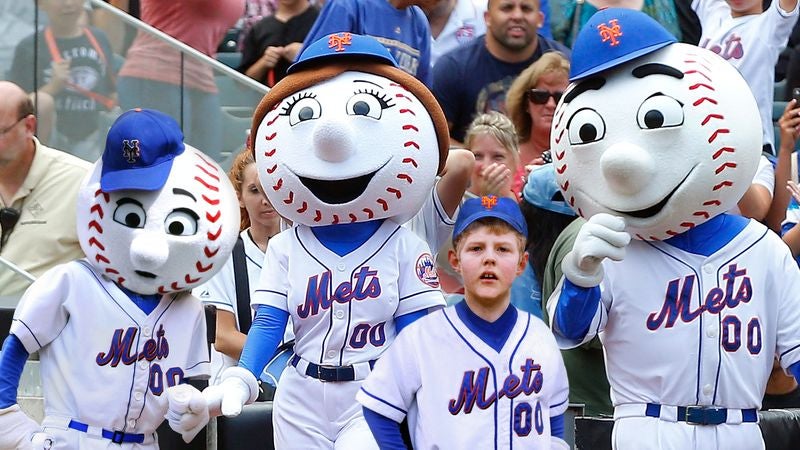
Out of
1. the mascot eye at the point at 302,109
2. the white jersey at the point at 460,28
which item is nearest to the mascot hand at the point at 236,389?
the mascot eye at the point at 302,109

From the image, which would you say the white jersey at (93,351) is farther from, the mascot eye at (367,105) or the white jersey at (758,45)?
the white jersey at (758,45)

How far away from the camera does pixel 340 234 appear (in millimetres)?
6051

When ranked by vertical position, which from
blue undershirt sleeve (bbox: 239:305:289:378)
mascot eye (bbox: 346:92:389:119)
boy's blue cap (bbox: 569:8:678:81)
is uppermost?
boy's blue cap (bbox: 569:8:678:81)

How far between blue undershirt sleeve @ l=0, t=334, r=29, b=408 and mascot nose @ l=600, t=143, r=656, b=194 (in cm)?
232

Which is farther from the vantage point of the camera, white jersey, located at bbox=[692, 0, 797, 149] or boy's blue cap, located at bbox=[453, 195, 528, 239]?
white jersey, located at bbox=[692, 0, 797, 149]

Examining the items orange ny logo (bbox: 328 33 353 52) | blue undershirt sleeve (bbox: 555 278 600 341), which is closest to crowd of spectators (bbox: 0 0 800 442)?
orange ny logo (bbox: 328 33 353 52)

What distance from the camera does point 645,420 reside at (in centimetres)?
573

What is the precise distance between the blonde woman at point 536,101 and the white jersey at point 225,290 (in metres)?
1.40

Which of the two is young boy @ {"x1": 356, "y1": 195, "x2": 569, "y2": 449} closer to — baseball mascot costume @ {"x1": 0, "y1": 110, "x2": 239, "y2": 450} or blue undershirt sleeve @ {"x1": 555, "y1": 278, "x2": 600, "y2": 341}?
blue undershirt sleeve @ {"x1": 555, "y1": 278, "x2": 600, "y2": 341}

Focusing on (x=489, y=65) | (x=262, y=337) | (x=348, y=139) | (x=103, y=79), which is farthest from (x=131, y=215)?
(x=489, y=65)

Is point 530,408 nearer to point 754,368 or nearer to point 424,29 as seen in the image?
point 754,368

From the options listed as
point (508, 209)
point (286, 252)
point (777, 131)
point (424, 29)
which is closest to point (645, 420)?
point (508, 209)

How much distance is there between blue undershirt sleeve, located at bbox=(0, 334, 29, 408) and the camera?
6.08 m

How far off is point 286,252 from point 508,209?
949mm
